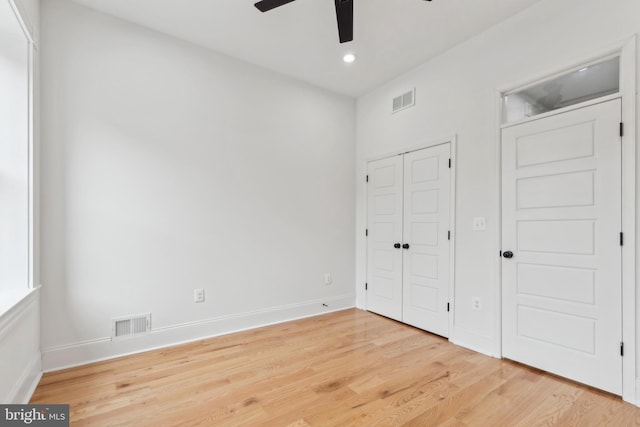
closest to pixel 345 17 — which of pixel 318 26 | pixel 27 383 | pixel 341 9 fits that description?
pixel 341 9

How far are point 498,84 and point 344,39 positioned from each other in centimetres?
152

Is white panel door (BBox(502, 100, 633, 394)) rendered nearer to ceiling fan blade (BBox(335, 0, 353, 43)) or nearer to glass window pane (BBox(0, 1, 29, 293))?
ceiling fan blade (BBox(335, 0, 353, 43))

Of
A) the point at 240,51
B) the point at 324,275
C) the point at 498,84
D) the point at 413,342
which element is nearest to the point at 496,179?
the point at 498,84

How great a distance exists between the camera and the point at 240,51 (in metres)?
3.27

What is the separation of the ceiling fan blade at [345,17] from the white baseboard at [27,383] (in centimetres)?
316

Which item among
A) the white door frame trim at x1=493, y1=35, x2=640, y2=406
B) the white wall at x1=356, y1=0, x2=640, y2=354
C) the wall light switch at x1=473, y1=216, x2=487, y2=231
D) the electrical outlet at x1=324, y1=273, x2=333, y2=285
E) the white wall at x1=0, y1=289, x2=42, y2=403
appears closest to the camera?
the white wall at x1=0, y1=289, x2=42, y2=403

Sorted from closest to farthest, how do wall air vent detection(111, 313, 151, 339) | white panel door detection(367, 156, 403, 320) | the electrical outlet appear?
wall air vent detection(111, 313, 151, 339)
white panel door detection(367, 156, 403, 320)
the electrical outlet

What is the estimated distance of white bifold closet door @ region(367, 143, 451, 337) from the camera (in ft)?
10.7

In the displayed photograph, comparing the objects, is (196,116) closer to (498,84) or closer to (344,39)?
(344,39)

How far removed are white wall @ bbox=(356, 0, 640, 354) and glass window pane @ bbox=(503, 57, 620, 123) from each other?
0.12 metres

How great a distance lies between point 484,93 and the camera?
2902 millimetres

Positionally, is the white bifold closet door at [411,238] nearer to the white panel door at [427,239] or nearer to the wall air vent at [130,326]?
the white panel door at [427,239]

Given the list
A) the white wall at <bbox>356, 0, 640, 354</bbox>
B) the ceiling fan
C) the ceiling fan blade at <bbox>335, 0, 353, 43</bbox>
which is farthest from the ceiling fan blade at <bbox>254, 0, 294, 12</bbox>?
the white wall at <bbox>356, 0, 640, 354</bbox>

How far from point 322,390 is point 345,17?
266 cm
